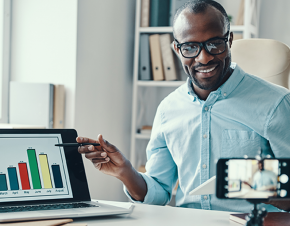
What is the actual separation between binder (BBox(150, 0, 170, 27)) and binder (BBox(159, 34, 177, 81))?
86mm

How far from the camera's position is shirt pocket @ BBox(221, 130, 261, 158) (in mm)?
1051

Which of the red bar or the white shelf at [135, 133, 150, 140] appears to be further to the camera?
the white shelf at [135, 133, 150, 140]

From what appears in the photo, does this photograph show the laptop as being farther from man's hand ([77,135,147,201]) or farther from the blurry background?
the blurry background

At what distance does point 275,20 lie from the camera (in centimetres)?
224

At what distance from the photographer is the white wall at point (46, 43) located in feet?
6.04

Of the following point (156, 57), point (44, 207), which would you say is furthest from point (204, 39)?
point (156, 57)

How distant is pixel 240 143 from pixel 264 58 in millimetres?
418

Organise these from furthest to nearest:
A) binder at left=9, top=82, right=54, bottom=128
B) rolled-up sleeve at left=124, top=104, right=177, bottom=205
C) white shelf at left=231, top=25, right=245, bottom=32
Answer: white shelf at left=231, top=25, right=245, bottom=32
binder at left=9, top=82, right=54, bottom=128
rolled-up sleeve at left=124, top=104, right=177, bottom=205

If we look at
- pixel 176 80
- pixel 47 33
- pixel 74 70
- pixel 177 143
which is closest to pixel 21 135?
pixel 177 143

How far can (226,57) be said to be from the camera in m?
1.08

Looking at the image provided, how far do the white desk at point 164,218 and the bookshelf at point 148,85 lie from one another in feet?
4.49

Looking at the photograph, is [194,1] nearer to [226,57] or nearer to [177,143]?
[226,57]

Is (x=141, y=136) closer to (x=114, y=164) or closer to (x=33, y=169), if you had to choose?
(x=114, y=164)

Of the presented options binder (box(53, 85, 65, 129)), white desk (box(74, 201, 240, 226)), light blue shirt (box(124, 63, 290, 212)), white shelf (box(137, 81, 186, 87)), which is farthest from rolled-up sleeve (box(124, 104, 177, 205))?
white shelf (box(137, 81, 186, 87))
